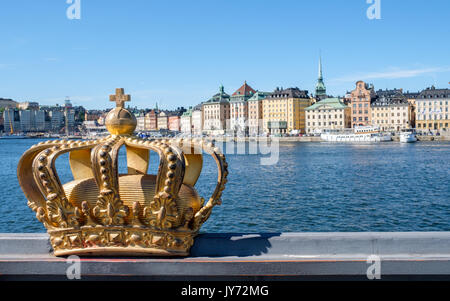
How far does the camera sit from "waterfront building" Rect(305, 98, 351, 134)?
12150cm

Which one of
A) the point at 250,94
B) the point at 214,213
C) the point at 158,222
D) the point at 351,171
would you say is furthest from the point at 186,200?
the point at 250,94

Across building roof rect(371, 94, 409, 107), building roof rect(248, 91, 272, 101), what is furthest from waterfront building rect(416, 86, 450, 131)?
building roof rect(248, 91, 272, 101)

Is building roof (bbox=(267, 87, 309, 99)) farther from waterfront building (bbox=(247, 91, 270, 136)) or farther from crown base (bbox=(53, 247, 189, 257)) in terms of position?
crown base (bbox=(53, 247, 189, 257))

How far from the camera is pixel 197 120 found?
164m

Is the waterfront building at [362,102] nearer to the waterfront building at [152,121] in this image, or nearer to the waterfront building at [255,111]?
the waterfront building at [255,111]

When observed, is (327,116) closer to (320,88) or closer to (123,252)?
(320,88)

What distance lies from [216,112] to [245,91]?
1131 cm

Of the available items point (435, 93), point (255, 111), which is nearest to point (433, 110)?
point (435, 93)

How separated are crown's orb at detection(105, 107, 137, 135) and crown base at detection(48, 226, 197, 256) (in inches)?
43.7

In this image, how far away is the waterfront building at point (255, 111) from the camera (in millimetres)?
139000

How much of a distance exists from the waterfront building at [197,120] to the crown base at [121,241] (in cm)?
14946

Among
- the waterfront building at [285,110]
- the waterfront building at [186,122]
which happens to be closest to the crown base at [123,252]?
the waterfront building at [285,110]
